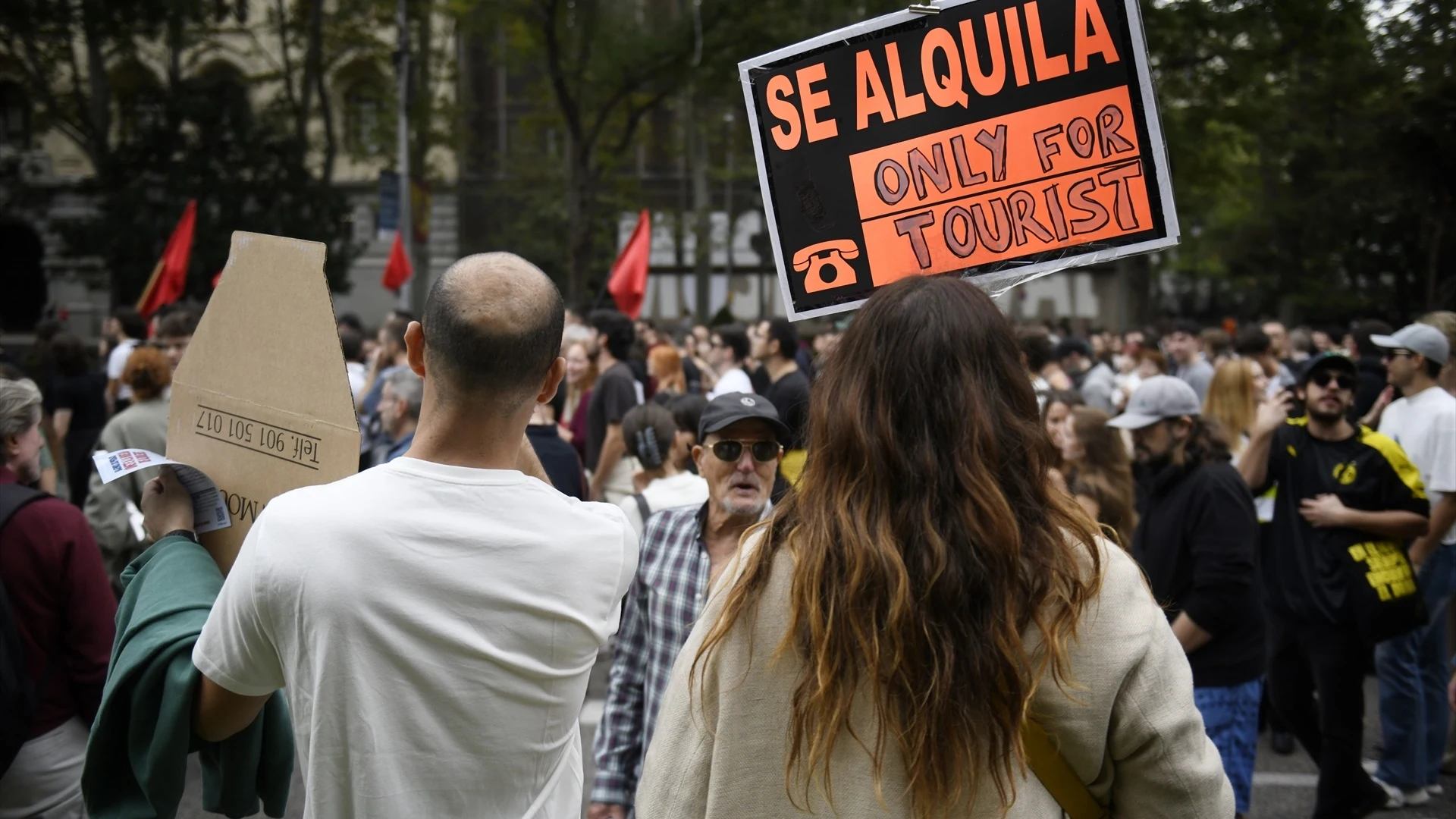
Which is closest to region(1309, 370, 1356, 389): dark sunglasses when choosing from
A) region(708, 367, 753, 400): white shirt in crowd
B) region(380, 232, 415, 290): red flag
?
region(708, 367, 753, 400): white shirt in crowd

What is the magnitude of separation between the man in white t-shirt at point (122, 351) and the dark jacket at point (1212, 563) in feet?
26.7

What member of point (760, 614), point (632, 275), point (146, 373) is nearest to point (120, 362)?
point (146, 373)

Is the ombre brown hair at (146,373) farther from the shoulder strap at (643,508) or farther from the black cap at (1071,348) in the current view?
the black cap at (1071,348)

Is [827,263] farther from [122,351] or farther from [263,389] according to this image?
[122,351]

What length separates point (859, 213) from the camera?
3.19 metres

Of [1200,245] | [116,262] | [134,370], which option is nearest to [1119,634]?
[134,370]

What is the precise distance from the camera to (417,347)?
2219 mm

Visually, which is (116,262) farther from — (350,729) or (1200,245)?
(350,729)

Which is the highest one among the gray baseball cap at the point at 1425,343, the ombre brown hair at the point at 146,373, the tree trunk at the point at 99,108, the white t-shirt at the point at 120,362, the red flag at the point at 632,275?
the tree trunk at the point at 99,108

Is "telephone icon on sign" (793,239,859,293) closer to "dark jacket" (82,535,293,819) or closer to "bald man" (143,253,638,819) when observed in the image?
"bald man" (143,253,638,819)

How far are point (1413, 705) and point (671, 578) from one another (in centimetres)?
391

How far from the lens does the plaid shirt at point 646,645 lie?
12.2 ft

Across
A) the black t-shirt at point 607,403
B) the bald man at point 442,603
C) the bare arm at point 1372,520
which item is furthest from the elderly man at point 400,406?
the bald man at point 442,603

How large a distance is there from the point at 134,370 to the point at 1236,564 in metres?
5.21
